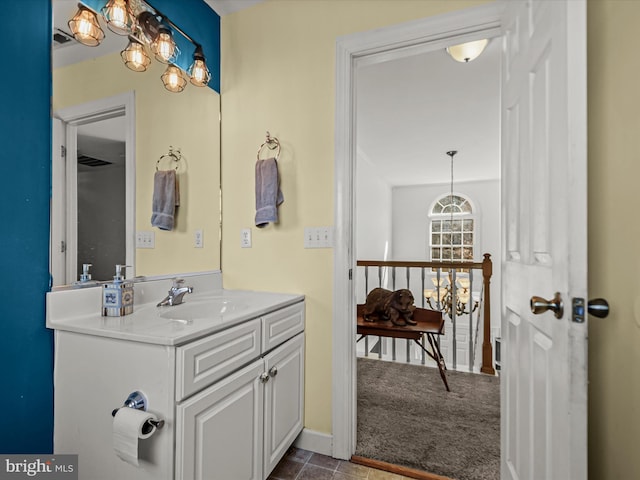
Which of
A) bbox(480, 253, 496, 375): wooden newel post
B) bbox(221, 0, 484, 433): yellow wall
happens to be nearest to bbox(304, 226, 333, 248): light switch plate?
bbox(221, 0, 484, 433): yellow wall

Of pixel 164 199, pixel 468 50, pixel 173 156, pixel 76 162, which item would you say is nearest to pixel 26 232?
pixel 76 162

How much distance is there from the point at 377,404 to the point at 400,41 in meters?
2.27

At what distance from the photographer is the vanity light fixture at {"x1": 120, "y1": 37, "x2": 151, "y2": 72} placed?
150 cm

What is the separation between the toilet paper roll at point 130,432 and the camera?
0.88 meters

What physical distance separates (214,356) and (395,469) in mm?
1168

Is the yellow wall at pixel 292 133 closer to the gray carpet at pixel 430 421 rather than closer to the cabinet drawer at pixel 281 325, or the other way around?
the cabinet drawer at pixel 281 325

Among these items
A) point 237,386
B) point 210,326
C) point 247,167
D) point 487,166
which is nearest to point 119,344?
point 210,326

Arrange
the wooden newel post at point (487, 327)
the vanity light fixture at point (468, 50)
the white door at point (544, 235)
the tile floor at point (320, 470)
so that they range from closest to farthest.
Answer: the white door at point (544, 235) → the tile floor at point (320, 470) → the vanity light fixture at point (468, 50) → the wooden newel post at point (487, 327)

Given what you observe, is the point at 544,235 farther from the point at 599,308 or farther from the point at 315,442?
the point at 315,442

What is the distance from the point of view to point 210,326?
109 cm

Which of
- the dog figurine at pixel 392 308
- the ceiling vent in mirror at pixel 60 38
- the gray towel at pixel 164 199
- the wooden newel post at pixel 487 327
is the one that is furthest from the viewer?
the wooden newel post at pixel 487 327

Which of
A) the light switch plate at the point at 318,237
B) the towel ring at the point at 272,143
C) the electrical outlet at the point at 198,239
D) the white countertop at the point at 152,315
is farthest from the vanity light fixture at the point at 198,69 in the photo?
the white countertop at the point at 152,315

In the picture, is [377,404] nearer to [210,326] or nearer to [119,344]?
[210,326]

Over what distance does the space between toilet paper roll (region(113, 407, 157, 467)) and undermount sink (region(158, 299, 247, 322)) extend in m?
0.53
